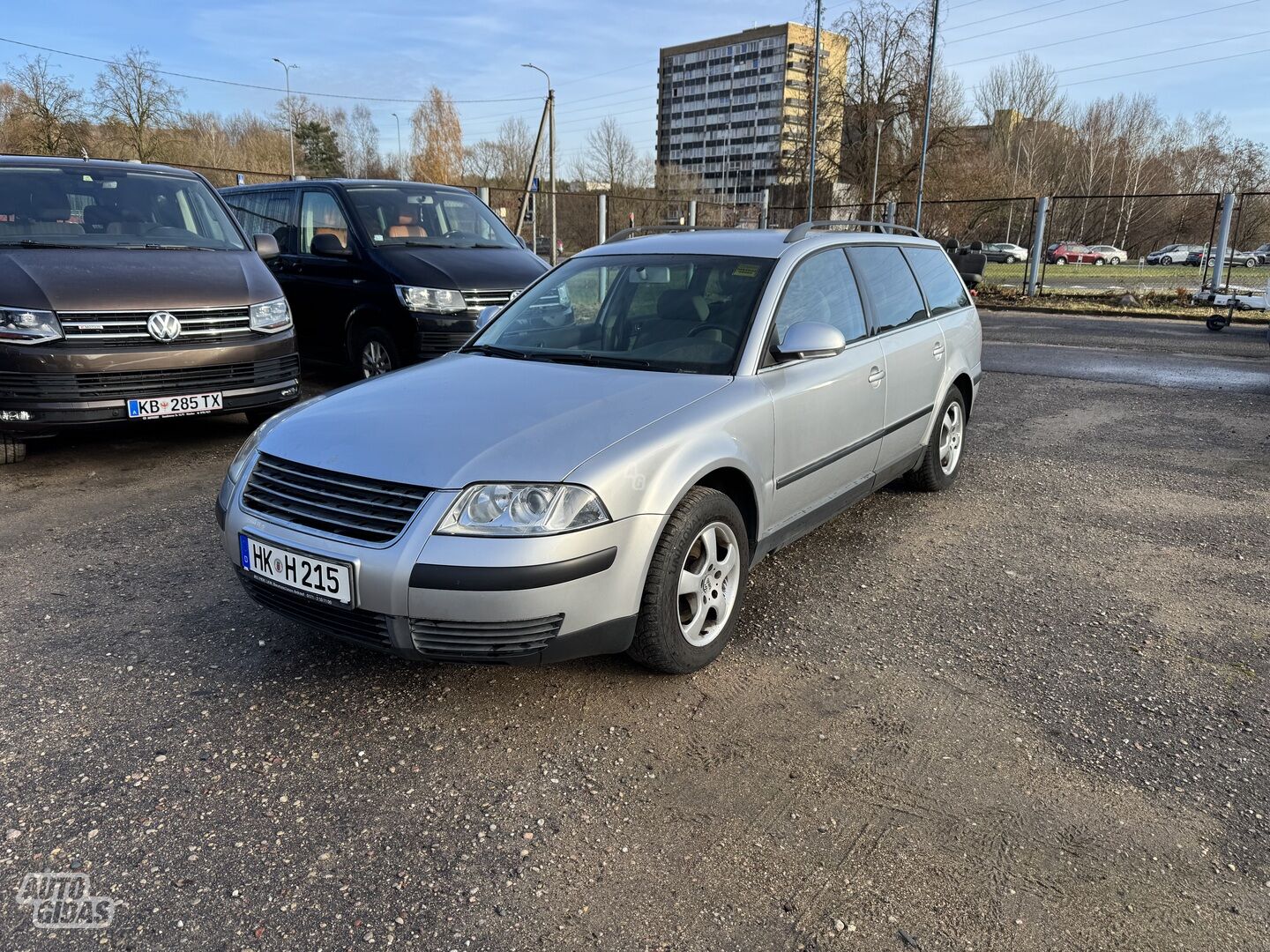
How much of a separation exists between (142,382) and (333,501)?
3.48 meters

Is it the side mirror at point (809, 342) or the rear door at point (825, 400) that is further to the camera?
the rear door at point (825, 400)

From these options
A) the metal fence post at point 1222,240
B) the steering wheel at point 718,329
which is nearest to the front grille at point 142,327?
the steering wheel at point 718,329

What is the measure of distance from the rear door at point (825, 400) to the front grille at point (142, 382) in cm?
395

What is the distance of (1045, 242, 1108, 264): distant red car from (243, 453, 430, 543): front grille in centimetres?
4666

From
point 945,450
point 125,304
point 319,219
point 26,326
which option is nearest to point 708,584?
point 945,450

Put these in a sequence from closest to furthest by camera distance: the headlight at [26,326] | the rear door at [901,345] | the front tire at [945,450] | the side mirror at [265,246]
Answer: the rear door at [901,345] → the headlight at [26,326] → the front tire at [945,450] → the side mirror at [265,246]

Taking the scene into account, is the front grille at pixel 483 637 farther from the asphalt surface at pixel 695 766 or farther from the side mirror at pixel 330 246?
the side mirror at pixel 330 246

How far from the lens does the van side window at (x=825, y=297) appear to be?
393 centimetres

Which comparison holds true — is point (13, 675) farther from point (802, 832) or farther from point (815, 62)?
point (815, 62)

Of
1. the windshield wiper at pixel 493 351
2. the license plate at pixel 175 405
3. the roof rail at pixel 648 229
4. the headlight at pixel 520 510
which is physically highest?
the roof rail at pixel 648 229

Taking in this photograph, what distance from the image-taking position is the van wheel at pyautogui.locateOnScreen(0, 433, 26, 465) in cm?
589

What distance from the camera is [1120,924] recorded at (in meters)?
2.14

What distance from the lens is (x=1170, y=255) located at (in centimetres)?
4700

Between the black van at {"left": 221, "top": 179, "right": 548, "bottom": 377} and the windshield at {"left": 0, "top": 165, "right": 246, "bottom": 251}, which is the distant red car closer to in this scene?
the black van at {"left": 221, "top": 179, "right": 548, "bottom": 377}
